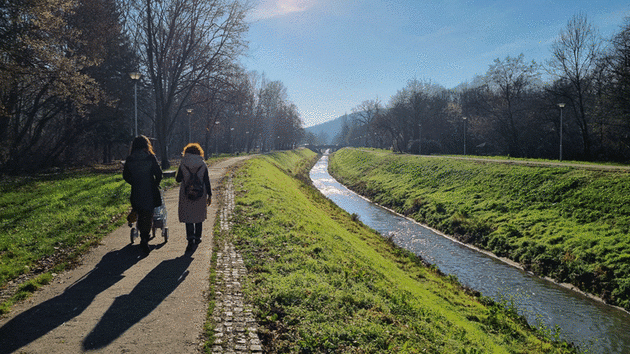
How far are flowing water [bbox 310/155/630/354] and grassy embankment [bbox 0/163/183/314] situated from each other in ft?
36.2

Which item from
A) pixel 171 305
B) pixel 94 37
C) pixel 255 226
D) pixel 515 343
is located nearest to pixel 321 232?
pixel 255 226

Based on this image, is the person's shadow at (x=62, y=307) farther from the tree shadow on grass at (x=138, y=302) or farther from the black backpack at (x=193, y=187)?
the black backpack at (x=193, y=187)

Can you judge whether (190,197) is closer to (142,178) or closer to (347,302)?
(142,178)

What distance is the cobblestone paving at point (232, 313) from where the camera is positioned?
4307mm

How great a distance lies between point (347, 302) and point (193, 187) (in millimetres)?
3806

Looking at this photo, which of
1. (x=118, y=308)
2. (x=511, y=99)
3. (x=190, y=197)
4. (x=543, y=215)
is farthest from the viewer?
(x=511, y=99)

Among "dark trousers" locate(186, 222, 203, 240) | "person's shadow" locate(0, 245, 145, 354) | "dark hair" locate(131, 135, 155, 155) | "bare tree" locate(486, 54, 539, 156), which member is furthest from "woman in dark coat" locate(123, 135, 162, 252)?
"bare tree" locate(486, 54, 539, 156)

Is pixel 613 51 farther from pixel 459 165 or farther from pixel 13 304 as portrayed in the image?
pixel 13 304

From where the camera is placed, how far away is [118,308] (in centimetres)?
496

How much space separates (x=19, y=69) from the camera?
13289 mm

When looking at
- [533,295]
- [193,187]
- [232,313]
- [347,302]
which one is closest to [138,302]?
[232,313]

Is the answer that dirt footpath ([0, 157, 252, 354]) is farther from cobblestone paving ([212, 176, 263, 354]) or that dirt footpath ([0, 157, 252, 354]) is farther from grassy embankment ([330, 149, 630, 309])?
grassy embankment ([330, 149, 630, 309])

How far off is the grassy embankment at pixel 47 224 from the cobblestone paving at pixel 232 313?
2.78m

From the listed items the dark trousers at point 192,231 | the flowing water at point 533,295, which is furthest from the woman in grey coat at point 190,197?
the flowing water at point 533,295
